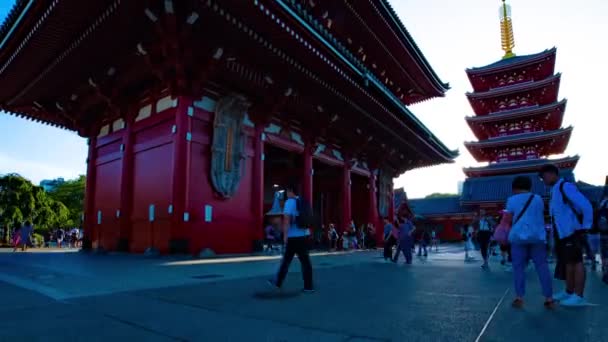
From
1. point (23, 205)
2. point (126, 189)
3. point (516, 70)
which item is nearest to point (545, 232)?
point (126, 189)

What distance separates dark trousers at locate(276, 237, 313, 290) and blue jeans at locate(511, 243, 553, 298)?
2394 mm

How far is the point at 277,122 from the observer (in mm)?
13047

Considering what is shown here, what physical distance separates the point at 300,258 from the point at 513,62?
30.7m

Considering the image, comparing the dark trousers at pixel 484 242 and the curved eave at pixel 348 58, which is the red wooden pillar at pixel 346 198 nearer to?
the curved eave at pixel 348 58

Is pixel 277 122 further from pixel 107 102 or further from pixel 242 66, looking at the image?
pixel 107 102

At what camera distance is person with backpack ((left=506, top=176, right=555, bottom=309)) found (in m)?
3.75

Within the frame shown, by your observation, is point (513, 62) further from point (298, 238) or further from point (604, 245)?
point (298, 238)

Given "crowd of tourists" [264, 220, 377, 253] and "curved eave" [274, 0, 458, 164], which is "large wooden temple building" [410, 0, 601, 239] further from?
"crowd of tourists" [264, 220, 377, 253]

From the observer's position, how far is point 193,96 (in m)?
9.91

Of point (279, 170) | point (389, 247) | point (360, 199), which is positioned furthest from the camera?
point (360, 199)

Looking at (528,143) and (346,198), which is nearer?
(346,198)

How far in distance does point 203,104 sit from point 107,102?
4.03 metres

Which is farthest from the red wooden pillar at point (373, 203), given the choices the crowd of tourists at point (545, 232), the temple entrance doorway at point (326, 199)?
the crowd of tourists at point (545, 232)

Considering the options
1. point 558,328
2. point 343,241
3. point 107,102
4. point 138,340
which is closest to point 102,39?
point 107,102
